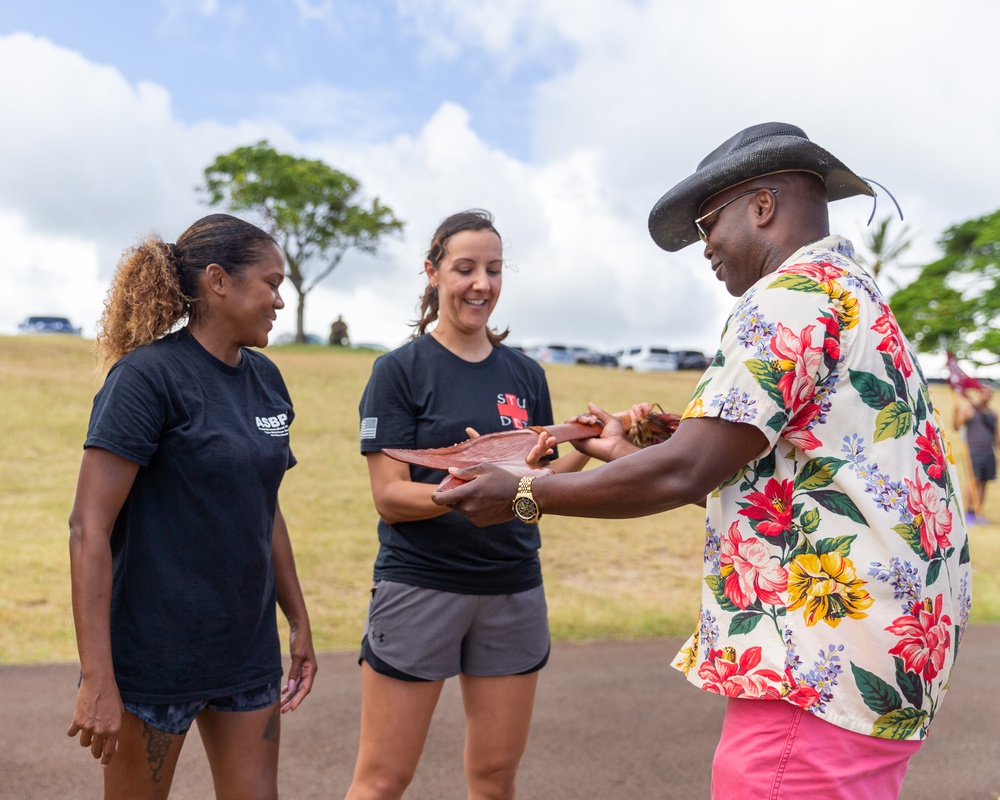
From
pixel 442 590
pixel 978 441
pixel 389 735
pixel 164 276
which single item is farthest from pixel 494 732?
pixel 978 441

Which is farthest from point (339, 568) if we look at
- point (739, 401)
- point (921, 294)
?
point (921, 294)

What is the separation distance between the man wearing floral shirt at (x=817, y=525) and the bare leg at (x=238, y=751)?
52.1 inches

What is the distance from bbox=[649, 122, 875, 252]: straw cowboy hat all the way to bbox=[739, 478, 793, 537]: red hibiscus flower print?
0.74m

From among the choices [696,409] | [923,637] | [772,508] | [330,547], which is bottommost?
[330,547]

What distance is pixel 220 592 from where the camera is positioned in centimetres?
265

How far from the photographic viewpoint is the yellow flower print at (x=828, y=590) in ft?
6.19

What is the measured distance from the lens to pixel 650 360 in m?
41.4

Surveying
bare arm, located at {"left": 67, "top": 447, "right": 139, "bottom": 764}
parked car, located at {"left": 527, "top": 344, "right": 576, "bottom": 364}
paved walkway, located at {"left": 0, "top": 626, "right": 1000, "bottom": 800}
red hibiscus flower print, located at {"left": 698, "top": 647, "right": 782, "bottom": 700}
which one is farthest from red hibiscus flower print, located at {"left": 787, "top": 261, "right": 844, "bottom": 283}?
parked car, located at {"left": 527, "top": 344, "right": 576, "bottom": 364}

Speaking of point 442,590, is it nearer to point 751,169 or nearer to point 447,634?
point 447,634

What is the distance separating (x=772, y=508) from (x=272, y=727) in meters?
1.71

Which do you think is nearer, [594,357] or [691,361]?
[691,361]

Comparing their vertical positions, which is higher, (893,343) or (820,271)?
(820,271)

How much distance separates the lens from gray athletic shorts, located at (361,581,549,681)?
304cm

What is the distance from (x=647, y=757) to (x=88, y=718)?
118 inches
